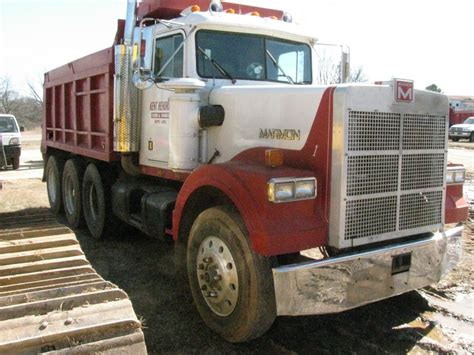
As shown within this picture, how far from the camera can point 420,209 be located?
4145 mm

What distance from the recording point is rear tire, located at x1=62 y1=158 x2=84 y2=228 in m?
7.92

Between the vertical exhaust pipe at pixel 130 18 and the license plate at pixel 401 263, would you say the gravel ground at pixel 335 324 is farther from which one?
the vertical exhaust pipe at pixel 130 18

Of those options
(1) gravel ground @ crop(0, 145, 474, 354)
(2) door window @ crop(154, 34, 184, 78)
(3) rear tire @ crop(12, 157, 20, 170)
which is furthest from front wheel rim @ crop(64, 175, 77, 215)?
(3) rear tire @ crop(12, 157, 20, 170)

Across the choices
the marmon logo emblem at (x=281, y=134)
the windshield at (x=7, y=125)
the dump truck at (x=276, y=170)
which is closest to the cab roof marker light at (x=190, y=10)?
the dump truck at (x=276, y=170)

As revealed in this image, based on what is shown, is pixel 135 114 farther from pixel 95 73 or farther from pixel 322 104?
pixel 322 104

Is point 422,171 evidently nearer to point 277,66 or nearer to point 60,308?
point 277,66

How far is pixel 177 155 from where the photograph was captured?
493 cm

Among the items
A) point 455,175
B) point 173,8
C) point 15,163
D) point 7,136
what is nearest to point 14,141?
point 7,136

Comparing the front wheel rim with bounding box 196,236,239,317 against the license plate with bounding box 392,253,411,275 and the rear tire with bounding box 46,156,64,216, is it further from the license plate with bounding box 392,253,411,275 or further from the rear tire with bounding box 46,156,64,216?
the rear tire with bounding box 46,156,64,216

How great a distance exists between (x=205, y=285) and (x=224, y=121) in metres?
1.57

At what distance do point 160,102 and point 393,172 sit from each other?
2744mm

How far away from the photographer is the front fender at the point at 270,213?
11.2ft

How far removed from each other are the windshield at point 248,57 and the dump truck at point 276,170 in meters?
0.01

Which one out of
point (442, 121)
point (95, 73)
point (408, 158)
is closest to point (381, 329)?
point (408, 158)
